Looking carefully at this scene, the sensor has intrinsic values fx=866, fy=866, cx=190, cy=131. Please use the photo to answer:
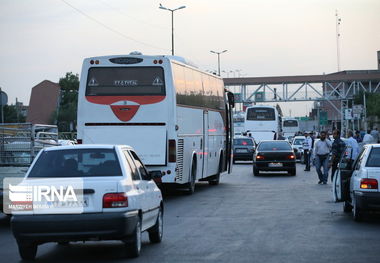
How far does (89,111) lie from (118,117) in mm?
784

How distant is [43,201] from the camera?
1042 centimetres

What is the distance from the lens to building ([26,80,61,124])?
134000 mm

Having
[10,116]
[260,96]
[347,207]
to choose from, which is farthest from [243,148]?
[10,116]

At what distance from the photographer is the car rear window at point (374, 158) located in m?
15.5

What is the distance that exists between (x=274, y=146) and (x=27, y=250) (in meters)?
26.7

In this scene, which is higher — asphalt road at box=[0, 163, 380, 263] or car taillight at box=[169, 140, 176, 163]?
car taillight at box=[169, 140, 176, 163]

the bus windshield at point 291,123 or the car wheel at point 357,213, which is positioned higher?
the bus windshield at point 291,123

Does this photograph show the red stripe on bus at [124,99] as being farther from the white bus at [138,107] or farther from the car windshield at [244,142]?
the car windshield at [244,142]

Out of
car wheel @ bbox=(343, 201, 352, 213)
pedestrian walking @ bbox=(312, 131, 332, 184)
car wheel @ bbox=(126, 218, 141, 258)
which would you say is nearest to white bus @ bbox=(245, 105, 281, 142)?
pedestrian walking @ bbox=(312, 131, 332, 184)

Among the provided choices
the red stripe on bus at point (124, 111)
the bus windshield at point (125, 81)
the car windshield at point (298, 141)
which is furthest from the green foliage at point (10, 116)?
the red stripe on bus at point (124, 111)

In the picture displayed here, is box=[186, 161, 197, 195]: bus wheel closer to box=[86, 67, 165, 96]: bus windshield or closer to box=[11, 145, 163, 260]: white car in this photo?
box=[86, 67, 165, 96]: bus windshield

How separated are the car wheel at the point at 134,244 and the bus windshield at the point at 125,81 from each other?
A: 448 inches

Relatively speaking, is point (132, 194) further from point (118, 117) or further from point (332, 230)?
point (118, 117)

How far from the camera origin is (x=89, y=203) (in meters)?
10.4
